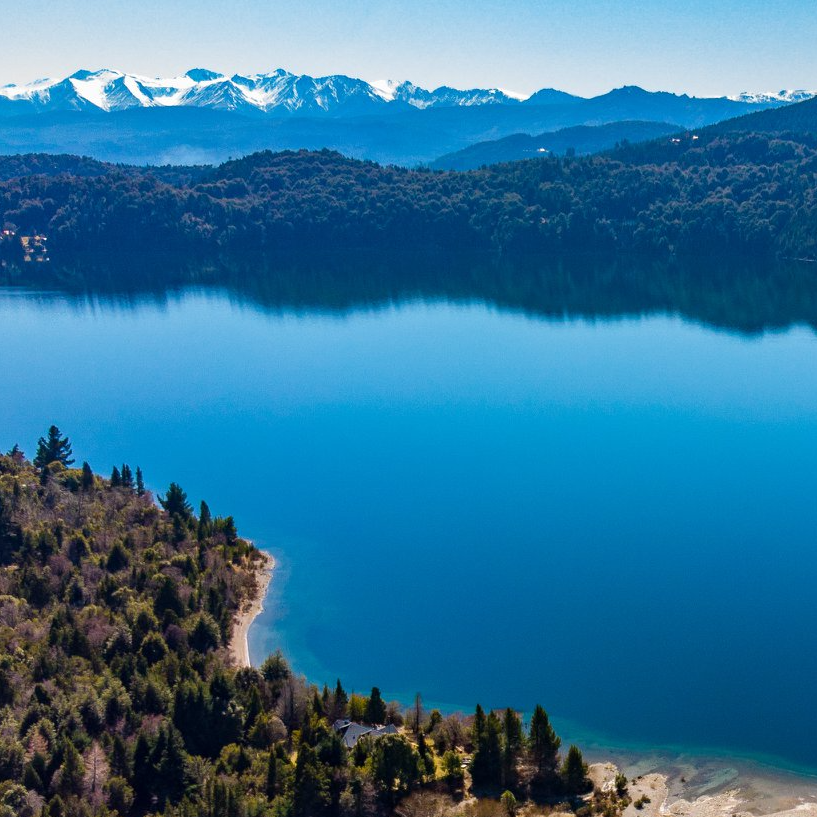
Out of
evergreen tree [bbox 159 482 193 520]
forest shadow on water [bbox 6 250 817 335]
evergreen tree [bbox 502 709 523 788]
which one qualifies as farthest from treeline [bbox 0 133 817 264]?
evergreen tree [bbox 502 709 523 788]

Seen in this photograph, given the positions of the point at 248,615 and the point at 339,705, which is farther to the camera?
the point at 248,615

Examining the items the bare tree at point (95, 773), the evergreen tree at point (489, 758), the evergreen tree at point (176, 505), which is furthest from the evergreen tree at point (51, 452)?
the evergreen tree at point (489, 758)

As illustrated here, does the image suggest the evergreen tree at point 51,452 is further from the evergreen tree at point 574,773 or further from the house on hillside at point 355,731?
the evergreen tree at point 574,773

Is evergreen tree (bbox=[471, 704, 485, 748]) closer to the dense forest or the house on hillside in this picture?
the dense forest

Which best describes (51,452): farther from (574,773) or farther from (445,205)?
(445,205)

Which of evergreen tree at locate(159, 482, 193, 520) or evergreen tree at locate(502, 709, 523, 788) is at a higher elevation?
evergreen tree at locate(159, 482, 193, 520)

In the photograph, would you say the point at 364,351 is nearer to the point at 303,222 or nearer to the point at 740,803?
Result: the point at 740,803

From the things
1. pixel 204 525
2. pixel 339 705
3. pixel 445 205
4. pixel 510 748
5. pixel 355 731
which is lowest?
pixel 355 731

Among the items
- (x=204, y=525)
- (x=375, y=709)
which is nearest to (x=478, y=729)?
(x=375, y=709)
